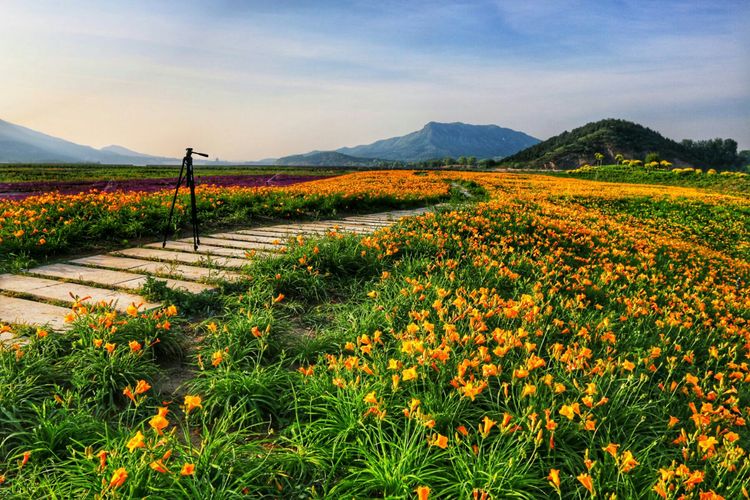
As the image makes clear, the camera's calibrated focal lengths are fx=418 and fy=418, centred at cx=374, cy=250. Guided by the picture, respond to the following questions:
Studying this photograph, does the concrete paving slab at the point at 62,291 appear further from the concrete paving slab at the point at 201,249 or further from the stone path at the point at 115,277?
the concrete paving slab at the point at 201,249

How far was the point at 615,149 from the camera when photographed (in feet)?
376

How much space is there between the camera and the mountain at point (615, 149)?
10838 cm

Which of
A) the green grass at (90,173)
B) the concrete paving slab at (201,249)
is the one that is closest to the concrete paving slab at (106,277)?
the concrete paving slab at (201,249)

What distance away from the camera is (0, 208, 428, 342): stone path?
3.47m

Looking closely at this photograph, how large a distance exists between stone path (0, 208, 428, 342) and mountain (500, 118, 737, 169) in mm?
105135

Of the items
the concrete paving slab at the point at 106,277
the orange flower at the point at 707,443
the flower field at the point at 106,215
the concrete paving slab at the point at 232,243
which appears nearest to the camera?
the orange flower at the point at 707,443

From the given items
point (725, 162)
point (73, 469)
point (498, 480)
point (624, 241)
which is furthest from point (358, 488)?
point (725, 162)

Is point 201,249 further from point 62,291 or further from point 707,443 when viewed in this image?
point 707,443

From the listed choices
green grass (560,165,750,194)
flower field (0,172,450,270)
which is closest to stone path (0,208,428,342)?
flower field (0,172,450,270)

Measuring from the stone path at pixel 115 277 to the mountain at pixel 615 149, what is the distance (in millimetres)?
105135

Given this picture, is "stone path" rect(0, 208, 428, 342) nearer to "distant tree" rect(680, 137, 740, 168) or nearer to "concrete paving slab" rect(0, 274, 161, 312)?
"concrete paving slab" rect(0, 274, 161, 312)

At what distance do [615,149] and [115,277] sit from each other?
132794 mm

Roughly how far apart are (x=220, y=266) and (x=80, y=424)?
281cm

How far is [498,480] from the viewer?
1.88 meters
